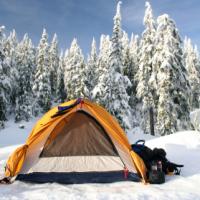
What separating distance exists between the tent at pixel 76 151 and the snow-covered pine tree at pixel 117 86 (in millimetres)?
14915

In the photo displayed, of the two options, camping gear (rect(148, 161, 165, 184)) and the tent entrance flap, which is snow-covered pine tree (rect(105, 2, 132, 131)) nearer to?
the tent entrance flap

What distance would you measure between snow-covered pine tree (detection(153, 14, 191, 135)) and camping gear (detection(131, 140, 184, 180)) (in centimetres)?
1417

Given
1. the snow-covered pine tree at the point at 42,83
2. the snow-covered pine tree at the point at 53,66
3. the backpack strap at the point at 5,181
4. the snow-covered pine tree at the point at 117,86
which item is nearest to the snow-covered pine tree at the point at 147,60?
the snow-covered pine tree at the point at 117,86

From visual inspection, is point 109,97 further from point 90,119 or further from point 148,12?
point 90,119

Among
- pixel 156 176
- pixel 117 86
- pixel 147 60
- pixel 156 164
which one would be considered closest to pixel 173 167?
pixel 156 164

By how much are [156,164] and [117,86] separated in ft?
56.1

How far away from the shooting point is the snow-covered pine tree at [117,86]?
23.4 meters

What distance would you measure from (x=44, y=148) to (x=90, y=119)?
5.34ft

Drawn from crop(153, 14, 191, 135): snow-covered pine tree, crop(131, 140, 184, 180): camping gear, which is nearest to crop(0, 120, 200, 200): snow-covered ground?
crop(131, 140, 184, 180): camping gear

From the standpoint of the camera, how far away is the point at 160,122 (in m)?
22.5

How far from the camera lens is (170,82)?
862 inches

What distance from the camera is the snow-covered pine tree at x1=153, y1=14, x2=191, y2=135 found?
21.7 m

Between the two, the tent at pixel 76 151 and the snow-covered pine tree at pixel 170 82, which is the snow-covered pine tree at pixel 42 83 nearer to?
the snow-covered pine tree at pixel 170 82

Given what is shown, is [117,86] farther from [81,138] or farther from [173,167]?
[173,167]
